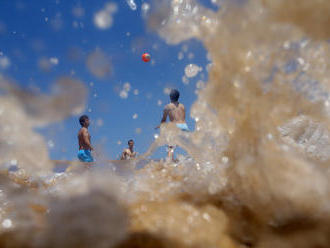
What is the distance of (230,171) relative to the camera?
1772mm

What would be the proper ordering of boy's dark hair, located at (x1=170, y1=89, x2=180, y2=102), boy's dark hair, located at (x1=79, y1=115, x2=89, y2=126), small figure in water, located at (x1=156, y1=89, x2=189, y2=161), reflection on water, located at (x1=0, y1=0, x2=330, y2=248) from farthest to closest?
1. boy's dark hair, located at (x1=79, y1=115, x2=89, y2=126)
2. boy's dark hair, located at (x1=170, y1=89, x2=180, y2=102)
3. small figure in water, located at (x1=156, y1=89, x2=189, y2=161)
4. reflection on water, located at (x1=0, y1=0, x2=330, y2=248)

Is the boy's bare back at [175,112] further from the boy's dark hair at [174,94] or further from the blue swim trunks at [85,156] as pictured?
the blue swim trunks at [85,156]

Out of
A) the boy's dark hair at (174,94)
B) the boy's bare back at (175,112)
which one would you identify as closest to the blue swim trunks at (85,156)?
the boy's bare back at (175,112)

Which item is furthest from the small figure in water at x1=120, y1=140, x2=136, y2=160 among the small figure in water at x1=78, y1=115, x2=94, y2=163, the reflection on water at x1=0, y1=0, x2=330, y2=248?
the reflection on water at x1=0, y1=0, x2=330, y2=248

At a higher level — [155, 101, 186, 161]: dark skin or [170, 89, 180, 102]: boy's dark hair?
[170, 89, 180, 102]: boy's dark hair

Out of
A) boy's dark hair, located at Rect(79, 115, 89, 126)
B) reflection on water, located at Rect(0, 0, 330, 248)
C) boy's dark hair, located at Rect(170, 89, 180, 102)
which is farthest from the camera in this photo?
boy's dark hair, located at Rect(79, 115, 89, 126)

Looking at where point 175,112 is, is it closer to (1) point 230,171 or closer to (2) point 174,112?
(2) point 174,112

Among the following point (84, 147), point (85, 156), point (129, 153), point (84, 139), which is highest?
point (129, 153)

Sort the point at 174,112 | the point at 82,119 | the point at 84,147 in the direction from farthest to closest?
1. the point at 82,119
2. the point at 84,147
3. the point at 174,112

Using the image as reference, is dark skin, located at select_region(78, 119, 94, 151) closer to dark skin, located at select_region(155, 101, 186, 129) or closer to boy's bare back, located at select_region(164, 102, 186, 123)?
dark skin, located at select_region(155, 101, 186, 129)

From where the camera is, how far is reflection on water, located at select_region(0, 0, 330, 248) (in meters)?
1.14

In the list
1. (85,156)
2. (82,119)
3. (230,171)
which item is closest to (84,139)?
(85,156)

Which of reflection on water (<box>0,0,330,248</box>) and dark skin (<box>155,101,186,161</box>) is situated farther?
dark skin (<box>155,101,186,161</box>)

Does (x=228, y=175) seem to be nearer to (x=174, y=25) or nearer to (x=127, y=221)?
(x=127, y=221)
